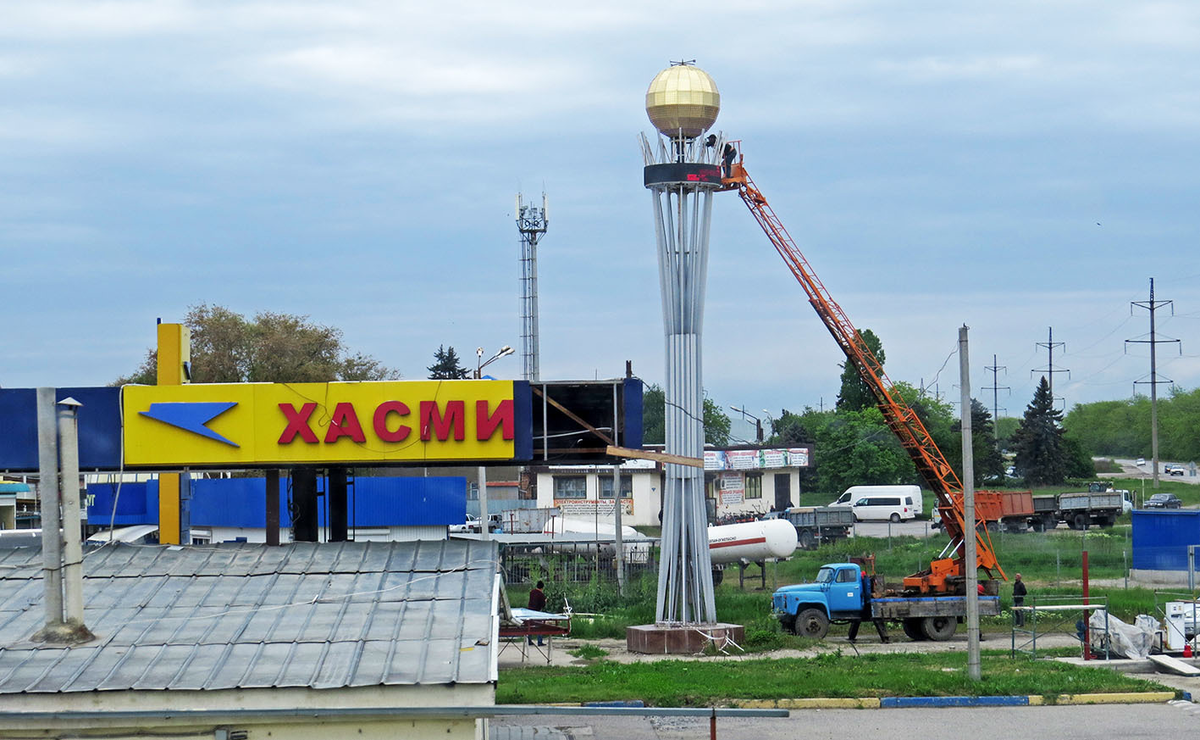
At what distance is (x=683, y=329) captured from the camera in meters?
30.3

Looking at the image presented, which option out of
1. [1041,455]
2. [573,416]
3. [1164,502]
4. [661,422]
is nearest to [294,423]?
[573,416]

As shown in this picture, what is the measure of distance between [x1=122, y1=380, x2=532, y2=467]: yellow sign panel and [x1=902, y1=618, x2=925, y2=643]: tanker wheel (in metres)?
17.2

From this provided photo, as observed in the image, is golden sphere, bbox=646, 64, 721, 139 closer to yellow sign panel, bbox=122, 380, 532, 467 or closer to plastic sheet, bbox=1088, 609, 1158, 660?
yellow sign panel, bbox=122, 380, 532, 467

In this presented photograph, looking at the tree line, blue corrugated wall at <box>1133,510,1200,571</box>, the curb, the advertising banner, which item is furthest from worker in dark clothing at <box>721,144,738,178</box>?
the tree line

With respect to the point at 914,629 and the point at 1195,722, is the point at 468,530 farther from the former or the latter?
the point at 1195,722

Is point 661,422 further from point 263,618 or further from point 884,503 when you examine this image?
point 263,618

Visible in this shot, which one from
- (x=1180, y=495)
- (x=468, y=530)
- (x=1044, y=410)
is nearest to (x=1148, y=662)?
(x=468, y=530)

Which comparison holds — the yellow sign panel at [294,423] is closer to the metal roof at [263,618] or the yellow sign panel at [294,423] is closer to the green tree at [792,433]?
the metal roof at [263,618]

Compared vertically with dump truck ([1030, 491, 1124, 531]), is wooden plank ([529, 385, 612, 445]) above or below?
above

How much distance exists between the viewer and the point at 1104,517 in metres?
68.6

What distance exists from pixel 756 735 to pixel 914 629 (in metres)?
14.2

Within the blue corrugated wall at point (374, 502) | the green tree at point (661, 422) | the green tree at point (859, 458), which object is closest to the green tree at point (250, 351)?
the blue corrugated wall at point (374, 502)

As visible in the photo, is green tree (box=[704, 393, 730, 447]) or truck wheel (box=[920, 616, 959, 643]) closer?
truck wheel (box=[920, 616, 959, 643])

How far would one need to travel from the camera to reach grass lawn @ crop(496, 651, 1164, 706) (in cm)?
2330
